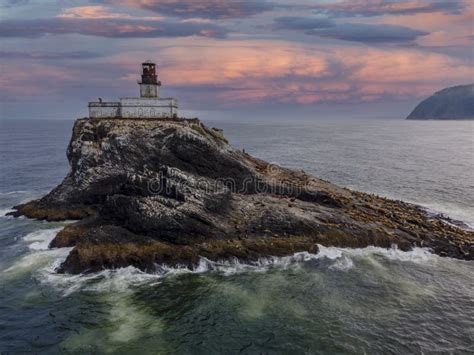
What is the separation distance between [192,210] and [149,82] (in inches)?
1582

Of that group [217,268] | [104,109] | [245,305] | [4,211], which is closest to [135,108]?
[104,109]

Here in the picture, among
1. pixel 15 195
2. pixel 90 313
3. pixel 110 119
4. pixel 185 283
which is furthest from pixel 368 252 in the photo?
pixel 15 195

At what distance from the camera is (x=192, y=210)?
45.9 meters

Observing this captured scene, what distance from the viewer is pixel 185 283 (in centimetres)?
3866

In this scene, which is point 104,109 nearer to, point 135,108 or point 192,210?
point 135,108

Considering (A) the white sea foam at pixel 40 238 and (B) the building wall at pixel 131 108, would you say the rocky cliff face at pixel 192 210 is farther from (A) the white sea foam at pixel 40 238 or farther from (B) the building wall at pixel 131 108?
(B) the building wall at pixel 131 108

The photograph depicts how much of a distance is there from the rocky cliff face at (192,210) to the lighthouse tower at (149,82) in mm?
12791

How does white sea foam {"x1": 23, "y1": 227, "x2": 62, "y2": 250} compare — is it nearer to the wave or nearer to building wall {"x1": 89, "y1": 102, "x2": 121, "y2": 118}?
the wave

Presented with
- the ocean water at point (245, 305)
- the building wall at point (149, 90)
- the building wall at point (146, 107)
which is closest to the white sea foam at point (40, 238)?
the ocean water at point (245, 305)

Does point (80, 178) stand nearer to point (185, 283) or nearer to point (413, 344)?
point (185, 283)

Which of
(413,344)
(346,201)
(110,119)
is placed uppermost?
(110,119)

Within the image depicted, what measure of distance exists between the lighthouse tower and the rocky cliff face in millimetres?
12791

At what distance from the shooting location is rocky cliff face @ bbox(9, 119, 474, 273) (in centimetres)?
4375

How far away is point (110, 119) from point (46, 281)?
37.8 m
